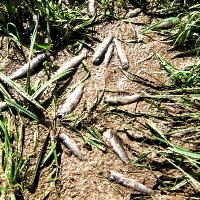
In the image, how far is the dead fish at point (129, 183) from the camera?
125 inches

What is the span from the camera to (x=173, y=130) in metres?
3.38

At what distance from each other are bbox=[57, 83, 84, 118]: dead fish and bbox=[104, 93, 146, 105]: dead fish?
23cm

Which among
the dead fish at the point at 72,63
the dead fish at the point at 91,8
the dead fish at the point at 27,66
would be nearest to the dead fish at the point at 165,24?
the dead fish at the point at 91,8

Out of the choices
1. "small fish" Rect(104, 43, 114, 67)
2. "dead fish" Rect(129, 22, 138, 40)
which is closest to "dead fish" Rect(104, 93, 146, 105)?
"small fish" Rect(104, 43, 114, 67)

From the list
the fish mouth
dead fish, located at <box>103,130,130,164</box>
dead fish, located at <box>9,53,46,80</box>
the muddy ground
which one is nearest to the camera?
the muddy ground

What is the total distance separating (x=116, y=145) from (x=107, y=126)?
7.2 inches

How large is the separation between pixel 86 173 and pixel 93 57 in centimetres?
104

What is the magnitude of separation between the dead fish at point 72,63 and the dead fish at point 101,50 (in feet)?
0.35

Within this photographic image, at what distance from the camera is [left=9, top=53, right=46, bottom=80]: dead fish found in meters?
3.49

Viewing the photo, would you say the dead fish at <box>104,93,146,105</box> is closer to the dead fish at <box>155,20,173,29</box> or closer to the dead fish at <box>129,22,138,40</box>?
the dead fish at <box>129,22,138,40</box>

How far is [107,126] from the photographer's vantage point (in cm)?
339

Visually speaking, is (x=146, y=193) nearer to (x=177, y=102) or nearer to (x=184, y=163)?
(x=184, y=163)

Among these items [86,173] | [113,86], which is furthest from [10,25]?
[86,173]

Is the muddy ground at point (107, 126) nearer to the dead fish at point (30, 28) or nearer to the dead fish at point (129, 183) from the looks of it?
the dead fish at point (129, 183)
